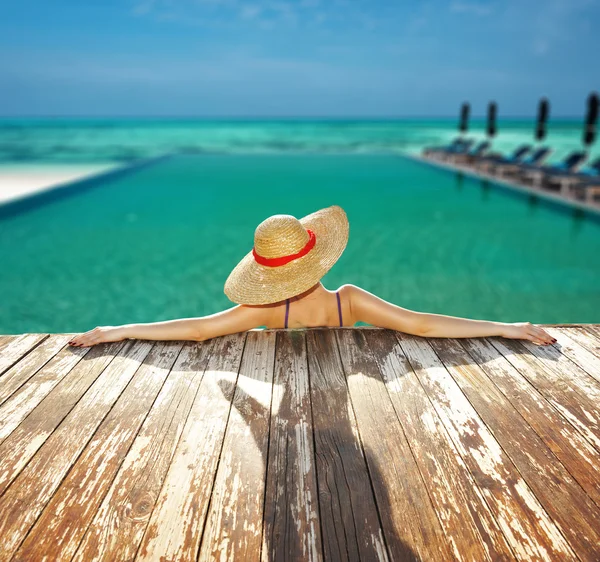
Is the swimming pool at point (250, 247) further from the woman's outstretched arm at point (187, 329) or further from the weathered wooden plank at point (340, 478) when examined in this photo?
the weathered wooden plank at point (340, 478)

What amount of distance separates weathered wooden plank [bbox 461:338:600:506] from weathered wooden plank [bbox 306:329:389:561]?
583mm

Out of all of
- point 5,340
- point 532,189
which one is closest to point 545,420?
point 5,340

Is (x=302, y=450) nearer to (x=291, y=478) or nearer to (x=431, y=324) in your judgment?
(x=291, y=478)

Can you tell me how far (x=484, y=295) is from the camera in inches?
194

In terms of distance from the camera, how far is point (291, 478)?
1.31 meters

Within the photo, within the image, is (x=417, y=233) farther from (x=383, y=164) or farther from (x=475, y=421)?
(x=383, y=164)

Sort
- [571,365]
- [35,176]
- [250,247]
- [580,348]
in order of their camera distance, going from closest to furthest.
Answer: [571,365], [580,348], [250,247], [35,176]

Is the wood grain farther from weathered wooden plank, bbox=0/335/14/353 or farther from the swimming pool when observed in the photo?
the swimming pool

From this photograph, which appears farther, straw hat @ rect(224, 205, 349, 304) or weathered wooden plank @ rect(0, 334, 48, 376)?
weathered wooden plank @ rect(0, 334, 48, 376)

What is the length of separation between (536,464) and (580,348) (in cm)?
93

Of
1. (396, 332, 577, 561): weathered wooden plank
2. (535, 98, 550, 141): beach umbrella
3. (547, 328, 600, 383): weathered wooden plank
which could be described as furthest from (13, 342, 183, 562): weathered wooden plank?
(535, 98, 550, 141): beach umbrella

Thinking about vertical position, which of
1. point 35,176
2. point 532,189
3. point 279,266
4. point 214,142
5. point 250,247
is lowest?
point 214,142

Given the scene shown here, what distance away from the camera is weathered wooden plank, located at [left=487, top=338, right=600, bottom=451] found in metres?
1.53

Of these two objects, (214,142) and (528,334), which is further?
(214,142)
